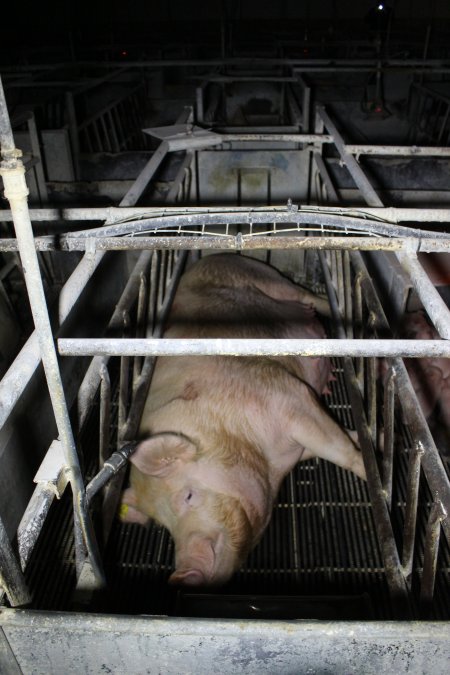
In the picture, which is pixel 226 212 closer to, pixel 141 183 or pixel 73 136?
pixel 141 183

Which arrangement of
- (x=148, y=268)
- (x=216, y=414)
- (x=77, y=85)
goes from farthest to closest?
(x=77, y=85) < (x=148, y=268) < (x=216, y=414)

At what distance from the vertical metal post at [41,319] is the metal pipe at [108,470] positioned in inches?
5.4

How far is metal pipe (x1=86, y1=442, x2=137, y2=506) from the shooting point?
6.31 ft

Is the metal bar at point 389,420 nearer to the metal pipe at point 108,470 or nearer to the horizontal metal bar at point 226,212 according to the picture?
the horizontal metal bar at point 226,212

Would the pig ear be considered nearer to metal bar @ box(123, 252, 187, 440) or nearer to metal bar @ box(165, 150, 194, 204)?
metal bar @ box(123, 252, 187, 440)

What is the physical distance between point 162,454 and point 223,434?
44cm

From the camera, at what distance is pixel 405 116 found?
7.76m

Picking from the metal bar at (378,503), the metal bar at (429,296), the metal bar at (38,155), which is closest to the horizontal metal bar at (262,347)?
the metal bar at (429,296)

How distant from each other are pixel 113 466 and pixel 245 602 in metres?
0.79

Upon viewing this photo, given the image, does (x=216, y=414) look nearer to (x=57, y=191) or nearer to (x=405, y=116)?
(x=57, y=191)

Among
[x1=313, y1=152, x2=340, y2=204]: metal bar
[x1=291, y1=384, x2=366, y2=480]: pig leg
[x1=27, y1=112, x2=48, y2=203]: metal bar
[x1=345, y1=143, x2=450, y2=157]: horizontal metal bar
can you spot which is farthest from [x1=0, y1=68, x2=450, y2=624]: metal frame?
[x1=27, y1=112, x2=48, y2=203]: metal bar

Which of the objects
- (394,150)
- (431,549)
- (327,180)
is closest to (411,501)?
(431,549)

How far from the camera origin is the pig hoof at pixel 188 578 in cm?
227

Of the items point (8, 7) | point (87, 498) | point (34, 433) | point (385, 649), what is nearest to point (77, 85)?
point (34, 433)
